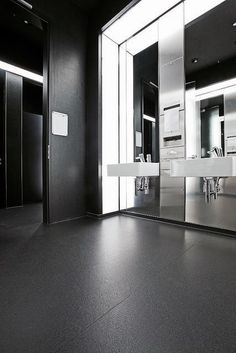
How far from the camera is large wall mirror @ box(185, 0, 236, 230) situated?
7.31 ft

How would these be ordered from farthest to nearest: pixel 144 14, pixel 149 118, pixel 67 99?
pixel 149 118, pixel 67 99, pixel 144 14

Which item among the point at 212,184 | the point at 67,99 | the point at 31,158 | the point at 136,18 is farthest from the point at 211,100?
the point at 31,158

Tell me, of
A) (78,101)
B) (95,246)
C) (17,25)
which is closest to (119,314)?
(95,246)

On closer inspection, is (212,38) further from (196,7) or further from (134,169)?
(134,169)

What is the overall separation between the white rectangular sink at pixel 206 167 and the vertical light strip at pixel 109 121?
1.35 meters

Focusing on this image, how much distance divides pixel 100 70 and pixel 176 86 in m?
1.16

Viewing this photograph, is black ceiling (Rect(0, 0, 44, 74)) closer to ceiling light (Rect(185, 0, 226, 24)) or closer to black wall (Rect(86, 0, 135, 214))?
black wall (Rect(86, 0, 135, 214))

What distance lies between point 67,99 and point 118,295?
2.59 metres

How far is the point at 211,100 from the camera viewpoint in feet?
7.73

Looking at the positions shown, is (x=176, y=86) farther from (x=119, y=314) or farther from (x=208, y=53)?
(x=119, y=314)

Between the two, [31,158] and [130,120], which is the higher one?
[130,120]

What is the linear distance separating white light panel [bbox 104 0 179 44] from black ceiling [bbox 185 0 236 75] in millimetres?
450

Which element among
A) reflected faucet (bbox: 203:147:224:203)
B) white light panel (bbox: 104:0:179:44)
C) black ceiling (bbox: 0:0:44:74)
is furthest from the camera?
black ceiling (bbox: 0:0:44:74)

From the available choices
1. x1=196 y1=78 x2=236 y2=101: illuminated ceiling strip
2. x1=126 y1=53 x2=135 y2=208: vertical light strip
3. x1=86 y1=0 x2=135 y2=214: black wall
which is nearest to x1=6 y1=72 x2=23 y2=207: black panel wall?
x1=86 y1=0 x2=135 y2=214: black wall
